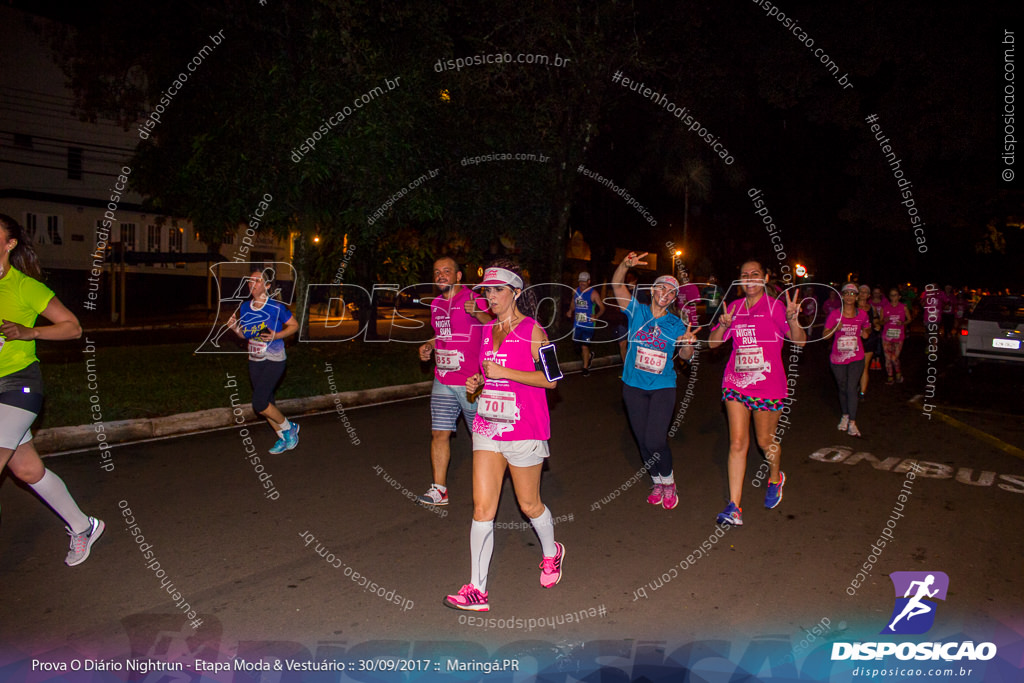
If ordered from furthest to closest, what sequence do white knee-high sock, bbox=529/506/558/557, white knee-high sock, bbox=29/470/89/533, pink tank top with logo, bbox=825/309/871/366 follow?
pink tank top with logo, bbox=825/309/871/366
white knee-high sock, bbox=29/470/89/533
white knee-high sock, bbox=529/506/558/557

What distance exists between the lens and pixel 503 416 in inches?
168

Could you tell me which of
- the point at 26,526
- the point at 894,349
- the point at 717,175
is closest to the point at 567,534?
the point at 26,526

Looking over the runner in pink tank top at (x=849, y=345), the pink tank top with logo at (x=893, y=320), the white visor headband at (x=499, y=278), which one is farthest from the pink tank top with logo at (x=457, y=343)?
the pink tank top with logo at (x=893, y=320)

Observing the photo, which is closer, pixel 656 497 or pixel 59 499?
pixel 59 499

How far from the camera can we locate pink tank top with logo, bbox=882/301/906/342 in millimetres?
13781

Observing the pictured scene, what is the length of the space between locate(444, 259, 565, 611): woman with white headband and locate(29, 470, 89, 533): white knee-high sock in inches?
101

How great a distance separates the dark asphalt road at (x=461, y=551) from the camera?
403 cm

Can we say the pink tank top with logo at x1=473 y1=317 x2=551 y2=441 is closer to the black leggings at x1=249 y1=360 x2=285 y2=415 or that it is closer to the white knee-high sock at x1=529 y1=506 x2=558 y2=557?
the white knee-high sock at x1=529 y1=506 x2=558 y2=557

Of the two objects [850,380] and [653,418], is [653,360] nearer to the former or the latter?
[653,418]

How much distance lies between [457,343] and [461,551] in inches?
69.5

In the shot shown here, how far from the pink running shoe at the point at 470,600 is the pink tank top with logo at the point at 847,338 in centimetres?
694

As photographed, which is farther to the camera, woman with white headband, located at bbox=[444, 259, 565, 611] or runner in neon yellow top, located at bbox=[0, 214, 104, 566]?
runner in neon yellow top, located at bbox=[0, 214, 104, 566]

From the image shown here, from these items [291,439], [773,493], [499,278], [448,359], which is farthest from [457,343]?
[773,493]

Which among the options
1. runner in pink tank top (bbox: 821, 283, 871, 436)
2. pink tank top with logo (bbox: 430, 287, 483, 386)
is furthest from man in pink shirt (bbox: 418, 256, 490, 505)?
runner in pink tank top (bbox: 821, 283, 871, 436)
